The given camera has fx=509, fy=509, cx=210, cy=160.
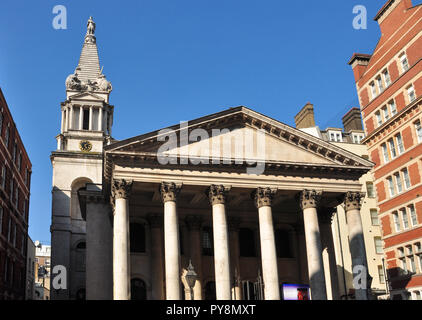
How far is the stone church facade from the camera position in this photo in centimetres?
3234

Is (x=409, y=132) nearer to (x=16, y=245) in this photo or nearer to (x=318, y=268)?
(x=318, y=268)

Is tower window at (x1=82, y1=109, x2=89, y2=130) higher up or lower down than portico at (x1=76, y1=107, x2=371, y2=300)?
higher up

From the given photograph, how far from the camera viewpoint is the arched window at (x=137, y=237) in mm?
38844

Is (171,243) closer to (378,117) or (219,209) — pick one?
(219,209)

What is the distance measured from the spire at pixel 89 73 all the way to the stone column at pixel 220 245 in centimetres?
3003

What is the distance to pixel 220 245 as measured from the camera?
32219 millimetres

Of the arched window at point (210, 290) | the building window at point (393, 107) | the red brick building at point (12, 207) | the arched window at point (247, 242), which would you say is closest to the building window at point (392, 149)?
the building window at point (393, 107)

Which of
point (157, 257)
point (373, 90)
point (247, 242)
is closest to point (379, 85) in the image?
point (373, 90)

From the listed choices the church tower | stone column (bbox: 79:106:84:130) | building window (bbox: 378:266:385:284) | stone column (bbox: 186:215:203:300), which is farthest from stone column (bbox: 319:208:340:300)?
stone column (bbox: 79:106:84:130)

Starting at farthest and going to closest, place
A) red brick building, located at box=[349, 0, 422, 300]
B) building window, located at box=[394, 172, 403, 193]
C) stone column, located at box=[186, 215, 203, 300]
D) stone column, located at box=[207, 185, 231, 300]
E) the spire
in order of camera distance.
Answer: the spire, building window, located at box=[394, 172, 403, 193], stone column, located at box=[186, 215, 203, 300], red brick building, located at box=[349, 0, 422, 300], stone column, located at box=[207, 185, 231, 300]

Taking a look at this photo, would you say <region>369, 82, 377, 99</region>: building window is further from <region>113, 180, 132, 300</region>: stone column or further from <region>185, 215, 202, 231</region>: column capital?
<region>113, 180, 132, 300</region>: stone column

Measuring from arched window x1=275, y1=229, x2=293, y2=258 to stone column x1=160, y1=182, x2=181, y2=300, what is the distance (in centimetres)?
Result: 1302

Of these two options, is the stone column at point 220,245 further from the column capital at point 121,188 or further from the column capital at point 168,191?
the column capital at point 121,188
